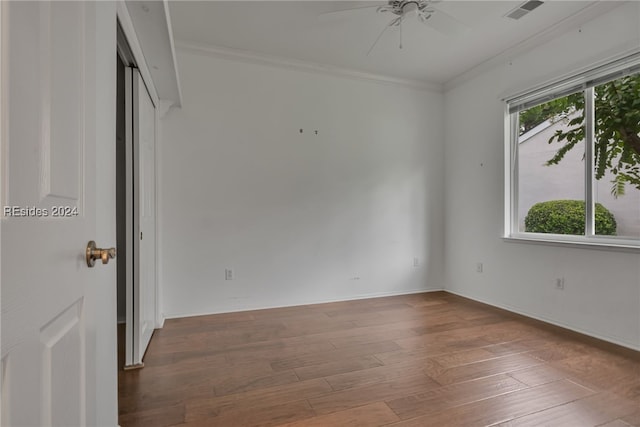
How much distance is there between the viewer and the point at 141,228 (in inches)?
87.7

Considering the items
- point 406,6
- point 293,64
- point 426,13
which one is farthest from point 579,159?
point 293,64

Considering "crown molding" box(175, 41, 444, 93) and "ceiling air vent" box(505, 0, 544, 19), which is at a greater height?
"ceiling air vent" box(505, 0, 544, 19)

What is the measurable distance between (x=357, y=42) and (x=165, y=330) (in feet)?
10.6

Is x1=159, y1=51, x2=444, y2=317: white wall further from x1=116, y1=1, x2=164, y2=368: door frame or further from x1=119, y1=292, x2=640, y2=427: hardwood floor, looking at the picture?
A: x1=119, y1=292, x2=640, y2=427: hardwood floor

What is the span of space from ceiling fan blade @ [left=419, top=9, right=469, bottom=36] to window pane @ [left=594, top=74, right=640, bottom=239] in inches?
54.2

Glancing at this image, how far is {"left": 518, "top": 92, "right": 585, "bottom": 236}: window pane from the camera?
112 inches

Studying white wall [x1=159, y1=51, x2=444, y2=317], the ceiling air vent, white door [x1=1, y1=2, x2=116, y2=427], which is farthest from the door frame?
the ceiling air vent

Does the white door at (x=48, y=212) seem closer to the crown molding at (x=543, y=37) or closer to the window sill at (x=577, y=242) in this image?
the window sill at (x=577, y=242)

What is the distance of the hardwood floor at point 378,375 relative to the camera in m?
1.62

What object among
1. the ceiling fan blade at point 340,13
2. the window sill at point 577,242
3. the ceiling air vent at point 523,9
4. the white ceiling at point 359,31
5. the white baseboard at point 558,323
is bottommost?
the white baseboard at point 558,323

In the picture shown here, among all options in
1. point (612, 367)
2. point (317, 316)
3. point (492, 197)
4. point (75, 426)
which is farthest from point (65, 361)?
point (492, 197)

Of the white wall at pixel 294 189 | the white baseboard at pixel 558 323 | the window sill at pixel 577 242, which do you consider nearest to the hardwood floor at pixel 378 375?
the white baseboard at pixel 558 323

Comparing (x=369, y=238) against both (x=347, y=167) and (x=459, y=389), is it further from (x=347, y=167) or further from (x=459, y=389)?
(x=459, y=389)

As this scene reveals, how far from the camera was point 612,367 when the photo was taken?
2.12m
